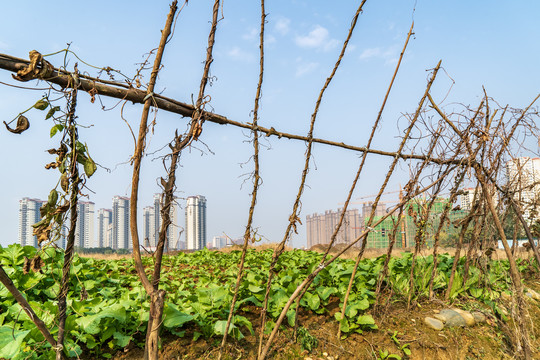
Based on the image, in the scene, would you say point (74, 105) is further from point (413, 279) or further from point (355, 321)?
point (413, 279)

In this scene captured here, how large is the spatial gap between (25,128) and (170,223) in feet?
2.98

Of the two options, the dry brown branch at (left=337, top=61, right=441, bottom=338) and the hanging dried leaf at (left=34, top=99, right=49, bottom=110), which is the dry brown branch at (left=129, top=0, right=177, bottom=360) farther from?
the dry brown branch at (left=337, top=61, right=441, bottom=338)

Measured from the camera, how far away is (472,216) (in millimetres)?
4281

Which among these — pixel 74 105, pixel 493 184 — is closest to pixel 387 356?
pixel 493 184

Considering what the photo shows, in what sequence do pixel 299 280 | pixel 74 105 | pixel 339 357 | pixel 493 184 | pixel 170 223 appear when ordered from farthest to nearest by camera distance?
pixel 493 184
pixel 299 280
pixel 339 357
pixel 170 223
pixel 74 105

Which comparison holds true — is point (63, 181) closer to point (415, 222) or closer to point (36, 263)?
point (36, 263)

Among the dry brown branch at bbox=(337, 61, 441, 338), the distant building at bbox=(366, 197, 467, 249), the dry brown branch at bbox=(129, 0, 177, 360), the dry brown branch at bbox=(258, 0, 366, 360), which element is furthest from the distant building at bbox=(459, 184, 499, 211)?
the dry brown branch at bbox=(129, 0, 177, 360)

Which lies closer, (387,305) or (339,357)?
(339,357)

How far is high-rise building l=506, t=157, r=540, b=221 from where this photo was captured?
Answer: 4473mm

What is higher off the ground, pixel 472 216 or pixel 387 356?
pixel 472 216

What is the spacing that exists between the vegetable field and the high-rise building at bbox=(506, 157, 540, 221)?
1070 mm

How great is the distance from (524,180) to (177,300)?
14.0ft

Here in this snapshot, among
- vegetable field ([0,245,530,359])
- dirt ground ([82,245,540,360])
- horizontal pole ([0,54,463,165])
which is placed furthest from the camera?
dirt ground ([82,245,540,360])

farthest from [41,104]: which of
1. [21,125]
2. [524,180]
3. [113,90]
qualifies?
[524,180]
